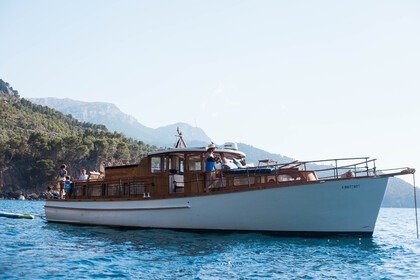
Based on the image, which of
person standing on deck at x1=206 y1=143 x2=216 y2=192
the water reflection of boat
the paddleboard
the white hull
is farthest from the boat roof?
the paddleboard

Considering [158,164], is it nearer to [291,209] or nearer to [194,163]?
[194,163]

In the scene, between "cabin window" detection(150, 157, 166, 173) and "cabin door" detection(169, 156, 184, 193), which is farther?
"cabin window" detection(150, 157, 166, 173)

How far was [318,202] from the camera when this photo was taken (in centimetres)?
1304

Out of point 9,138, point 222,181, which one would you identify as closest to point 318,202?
point 222,181

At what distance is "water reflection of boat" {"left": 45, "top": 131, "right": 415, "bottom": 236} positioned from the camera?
13.1 m

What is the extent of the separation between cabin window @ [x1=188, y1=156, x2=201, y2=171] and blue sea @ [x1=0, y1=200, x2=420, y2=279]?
8.45 ft

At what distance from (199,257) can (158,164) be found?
676 centimetres

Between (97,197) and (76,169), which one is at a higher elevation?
(76,169)

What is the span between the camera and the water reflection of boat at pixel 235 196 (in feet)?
42.8

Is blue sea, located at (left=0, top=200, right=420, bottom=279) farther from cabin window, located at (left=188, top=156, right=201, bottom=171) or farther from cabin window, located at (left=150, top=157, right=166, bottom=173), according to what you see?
cabin window, located at (left=150, top=157, right=166, bottom=173)

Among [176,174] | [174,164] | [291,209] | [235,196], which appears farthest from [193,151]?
[291,209]

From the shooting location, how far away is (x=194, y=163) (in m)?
15.8

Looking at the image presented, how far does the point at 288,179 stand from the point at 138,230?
5971 mm

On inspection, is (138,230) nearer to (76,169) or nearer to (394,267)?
(394,267)
